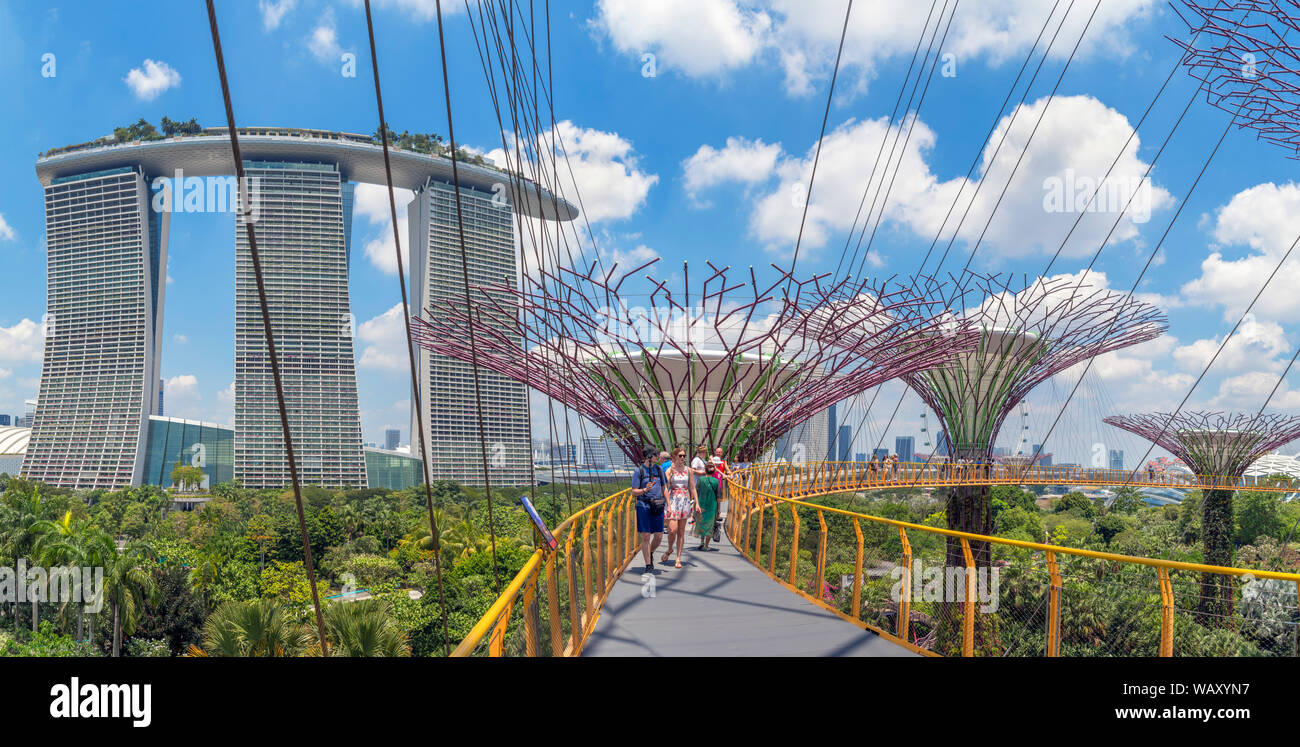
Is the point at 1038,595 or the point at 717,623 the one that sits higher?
the point at 1038,595

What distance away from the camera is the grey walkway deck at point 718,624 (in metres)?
6.35

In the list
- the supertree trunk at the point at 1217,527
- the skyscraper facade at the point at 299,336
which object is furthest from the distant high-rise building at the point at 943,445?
the skyscraper facade at the point at 299,336

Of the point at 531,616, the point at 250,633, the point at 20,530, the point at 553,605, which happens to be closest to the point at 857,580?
the point at 553,605

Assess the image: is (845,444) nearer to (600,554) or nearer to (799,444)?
(799,444)

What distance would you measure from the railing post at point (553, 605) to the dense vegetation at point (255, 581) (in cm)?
962

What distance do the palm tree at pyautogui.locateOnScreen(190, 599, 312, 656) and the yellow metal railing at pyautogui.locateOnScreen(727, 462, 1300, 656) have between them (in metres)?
19.0

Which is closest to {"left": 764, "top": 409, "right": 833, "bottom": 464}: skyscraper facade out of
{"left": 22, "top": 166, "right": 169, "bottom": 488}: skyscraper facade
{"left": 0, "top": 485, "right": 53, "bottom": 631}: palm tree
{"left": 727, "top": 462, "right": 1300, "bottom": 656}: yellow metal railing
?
{"left": 727, "top": 462, "right": 1300, "bottom": 656}: yellow metal railing

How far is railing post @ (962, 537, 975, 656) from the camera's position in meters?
5.95

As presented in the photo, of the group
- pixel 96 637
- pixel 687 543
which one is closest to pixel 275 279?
pixel 96 637

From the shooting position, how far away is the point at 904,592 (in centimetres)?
682

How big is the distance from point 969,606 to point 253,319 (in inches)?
5347

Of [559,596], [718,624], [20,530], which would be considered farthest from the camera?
[20,530]

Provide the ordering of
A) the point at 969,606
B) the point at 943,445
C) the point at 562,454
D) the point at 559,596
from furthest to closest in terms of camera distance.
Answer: the point at 943,445, the point at 562,454, the point at 969,606, the point at 559,596

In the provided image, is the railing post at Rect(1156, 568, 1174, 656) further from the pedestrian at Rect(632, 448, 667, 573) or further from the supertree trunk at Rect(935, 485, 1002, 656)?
the pedestrian at Rect(632, 448, 667, 573)
